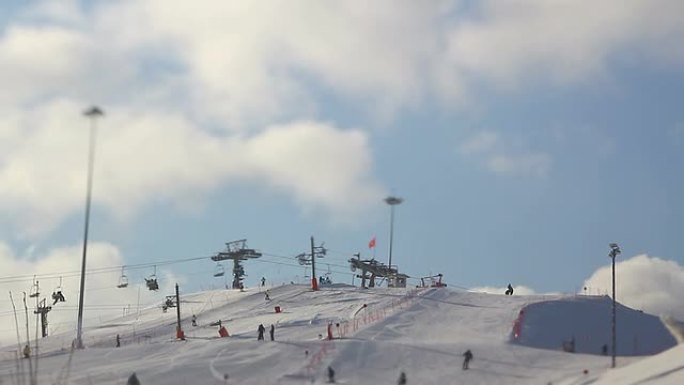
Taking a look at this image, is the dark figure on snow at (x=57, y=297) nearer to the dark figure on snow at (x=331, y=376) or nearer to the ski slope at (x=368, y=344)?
the ski slope at (x=368, y=344)

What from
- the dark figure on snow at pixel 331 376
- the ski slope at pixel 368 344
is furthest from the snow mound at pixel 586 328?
the dark figure on snow at pixel 331 376

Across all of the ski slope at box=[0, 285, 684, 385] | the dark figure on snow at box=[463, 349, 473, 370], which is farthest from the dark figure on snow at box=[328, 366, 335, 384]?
the dark figure on snow at box=[463, 349, 473, 370]

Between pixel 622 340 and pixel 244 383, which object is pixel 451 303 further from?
pixel 244 383

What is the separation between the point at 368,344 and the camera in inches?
2785

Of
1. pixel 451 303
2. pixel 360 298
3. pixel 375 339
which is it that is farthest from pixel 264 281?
pixel 375 339

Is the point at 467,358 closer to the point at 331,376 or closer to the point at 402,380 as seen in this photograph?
the point at 402,380

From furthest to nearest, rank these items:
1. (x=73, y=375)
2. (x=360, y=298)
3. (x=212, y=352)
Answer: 1. (x=360, y=298)
2. (x=212, y=352)
3. (x=73, y=375)

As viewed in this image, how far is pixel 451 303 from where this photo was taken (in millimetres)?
90812

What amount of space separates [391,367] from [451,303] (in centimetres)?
2516

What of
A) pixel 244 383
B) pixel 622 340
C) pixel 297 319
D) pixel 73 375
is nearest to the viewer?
pixel 244 383

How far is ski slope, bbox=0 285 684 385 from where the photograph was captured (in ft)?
210

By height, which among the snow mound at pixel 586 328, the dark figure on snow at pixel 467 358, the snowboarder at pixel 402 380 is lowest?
the snowboarder at pixel 402 380

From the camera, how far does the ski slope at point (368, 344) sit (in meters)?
63.9

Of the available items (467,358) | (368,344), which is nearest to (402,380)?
(467,358)
